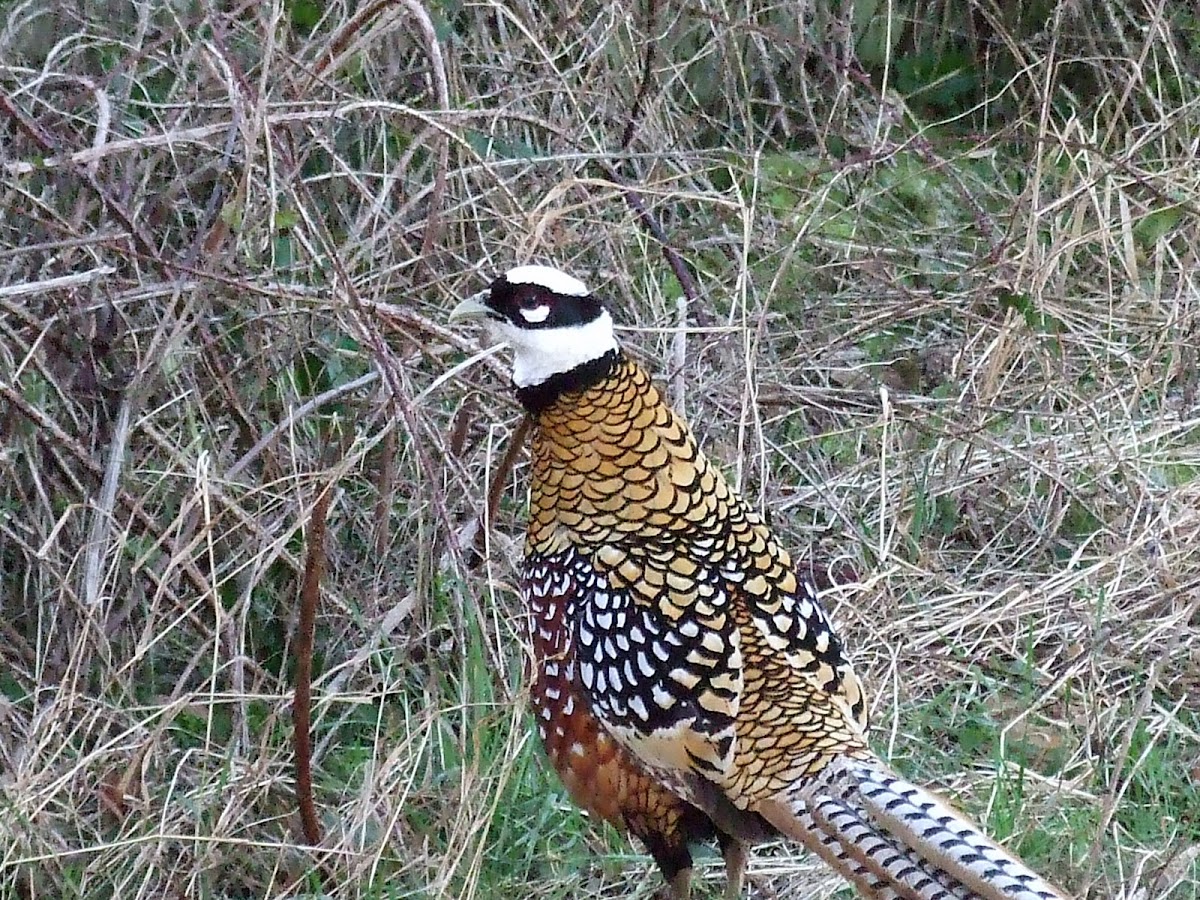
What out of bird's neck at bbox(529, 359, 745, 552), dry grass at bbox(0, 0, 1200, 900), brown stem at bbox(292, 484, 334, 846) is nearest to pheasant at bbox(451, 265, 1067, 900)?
bird's neck at bbox(529, 359, 745, 552)

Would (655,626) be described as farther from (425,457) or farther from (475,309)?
(475,309)

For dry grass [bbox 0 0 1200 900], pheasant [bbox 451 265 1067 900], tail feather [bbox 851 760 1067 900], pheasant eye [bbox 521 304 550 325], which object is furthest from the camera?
dry grass [bbox 0 0 1200 900]

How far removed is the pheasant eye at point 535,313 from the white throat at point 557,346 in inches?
0.8

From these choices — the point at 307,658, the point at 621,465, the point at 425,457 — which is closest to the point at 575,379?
the point at 621,465

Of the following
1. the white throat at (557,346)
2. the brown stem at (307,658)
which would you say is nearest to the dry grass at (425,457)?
the brown stem at (307,658)

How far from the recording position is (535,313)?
9.86 ft

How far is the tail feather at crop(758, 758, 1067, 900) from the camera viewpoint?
2.41m

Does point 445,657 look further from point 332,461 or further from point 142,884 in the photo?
point 142,884

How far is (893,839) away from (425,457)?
1.03 meters

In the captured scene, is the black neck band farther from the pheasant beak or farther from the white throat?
the pheasant beak

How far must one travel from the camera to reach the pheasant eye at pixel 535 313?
3.00 m

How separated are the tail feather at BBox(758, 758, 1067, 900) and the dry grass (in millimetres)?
543

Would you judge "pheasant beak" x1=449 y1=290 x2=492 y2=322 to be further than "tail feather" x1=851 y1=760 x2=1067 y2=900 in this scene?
Yes

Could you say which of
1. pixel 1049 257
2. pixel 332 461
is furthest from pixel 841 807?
pixel 1049 257
